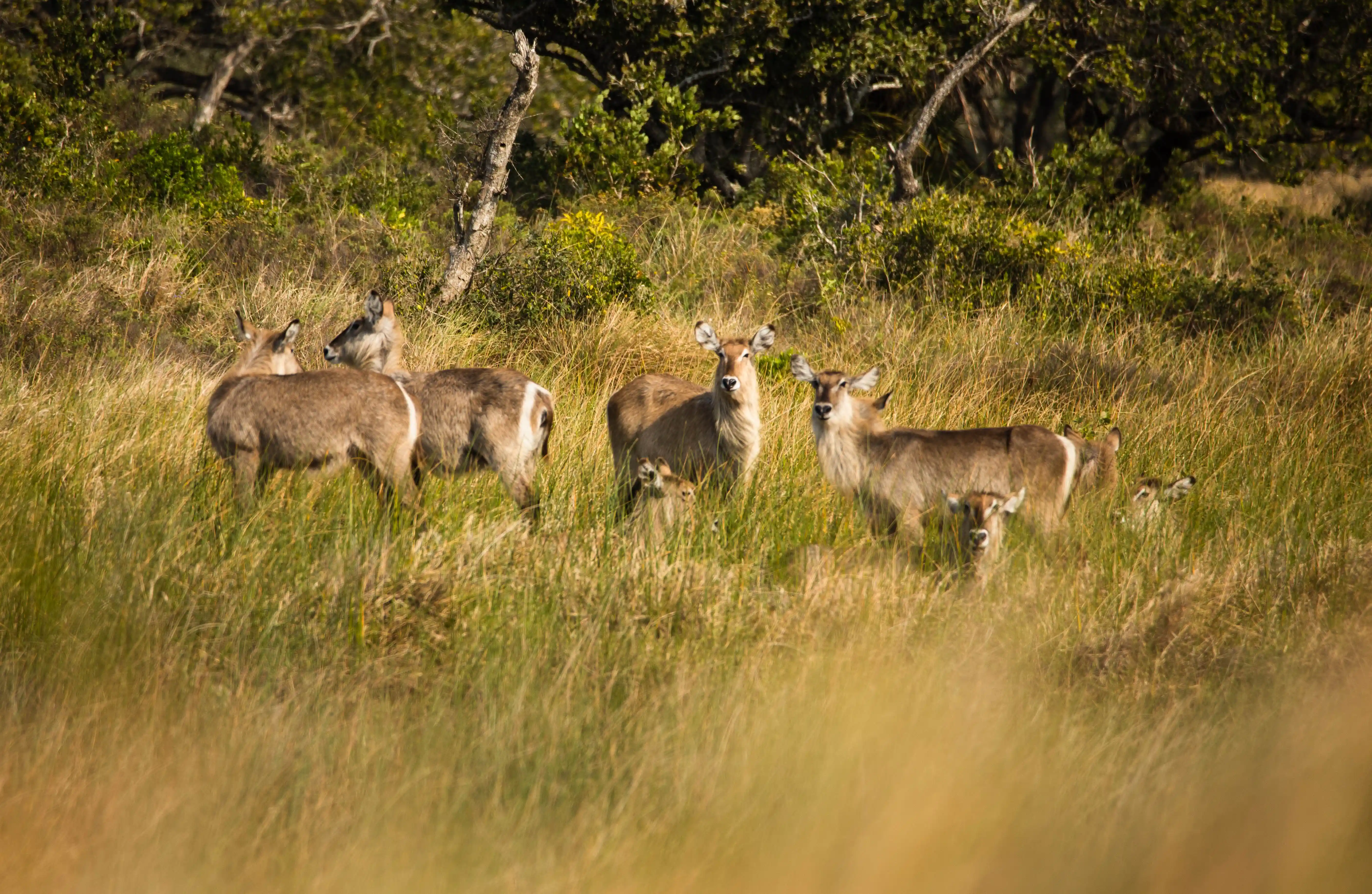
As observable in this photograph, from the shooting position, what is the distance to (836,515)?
5961 millimetres

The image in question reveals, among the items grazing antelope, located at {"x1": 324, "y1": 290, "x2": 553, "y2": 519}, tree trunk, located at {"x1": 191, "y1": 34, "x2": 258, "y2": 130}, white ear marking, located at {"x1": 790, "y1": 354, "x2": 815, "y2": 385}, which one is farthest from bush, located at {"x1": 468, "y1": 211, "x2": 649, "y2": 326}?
tree trunk, located at {"x1": 191, "y1": 34, "x2": 258, "y2": 130}

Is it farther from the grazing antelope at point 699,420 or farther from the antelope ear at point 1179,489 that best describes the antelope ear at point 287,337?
the antelope ear at point 1179,489

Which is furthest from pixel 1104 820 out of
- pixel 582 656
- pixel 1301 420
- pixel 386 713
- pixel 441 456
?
pixel 1301 420

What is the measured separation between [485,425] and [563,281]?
346 cm

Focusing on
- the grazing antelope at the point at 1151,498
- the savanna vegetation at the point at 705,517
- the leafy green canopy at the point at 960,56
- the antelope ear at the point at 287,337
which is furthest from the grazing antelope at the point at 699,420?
the leafy green canopy at the point at 960,56

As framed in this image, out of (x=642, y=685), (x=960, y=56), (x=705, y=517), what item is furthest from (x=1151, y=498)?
(x=960, y=56)

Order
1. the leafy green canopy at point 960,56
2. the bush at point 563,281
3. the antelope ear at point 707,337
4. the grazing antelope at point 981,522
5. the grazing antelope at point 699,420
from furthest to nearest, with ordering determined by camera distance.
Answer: the leafy green canopy at point 960,56
the bush at point 563,281
the antelope ear at point 707,337
the grazing antelope at point 699,420
the grazing antelope at point 981,522

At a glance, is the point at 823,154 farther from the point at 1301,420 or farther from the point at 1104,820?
the point at 1104,820

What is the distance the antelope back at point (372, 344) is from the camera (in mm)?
6840

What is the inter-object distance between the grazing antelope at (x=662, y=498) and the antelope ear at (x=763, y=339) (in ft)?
3.36

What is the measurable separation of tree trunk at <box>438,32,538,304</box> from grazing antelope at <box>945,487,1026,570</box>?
4.70 meters

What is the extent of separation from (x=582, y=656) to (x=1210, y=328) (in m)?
7.93

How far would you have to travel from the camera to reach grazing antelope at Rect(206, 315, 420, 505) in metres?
5.23

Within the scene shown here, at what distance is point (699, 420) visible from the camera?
6.47m
